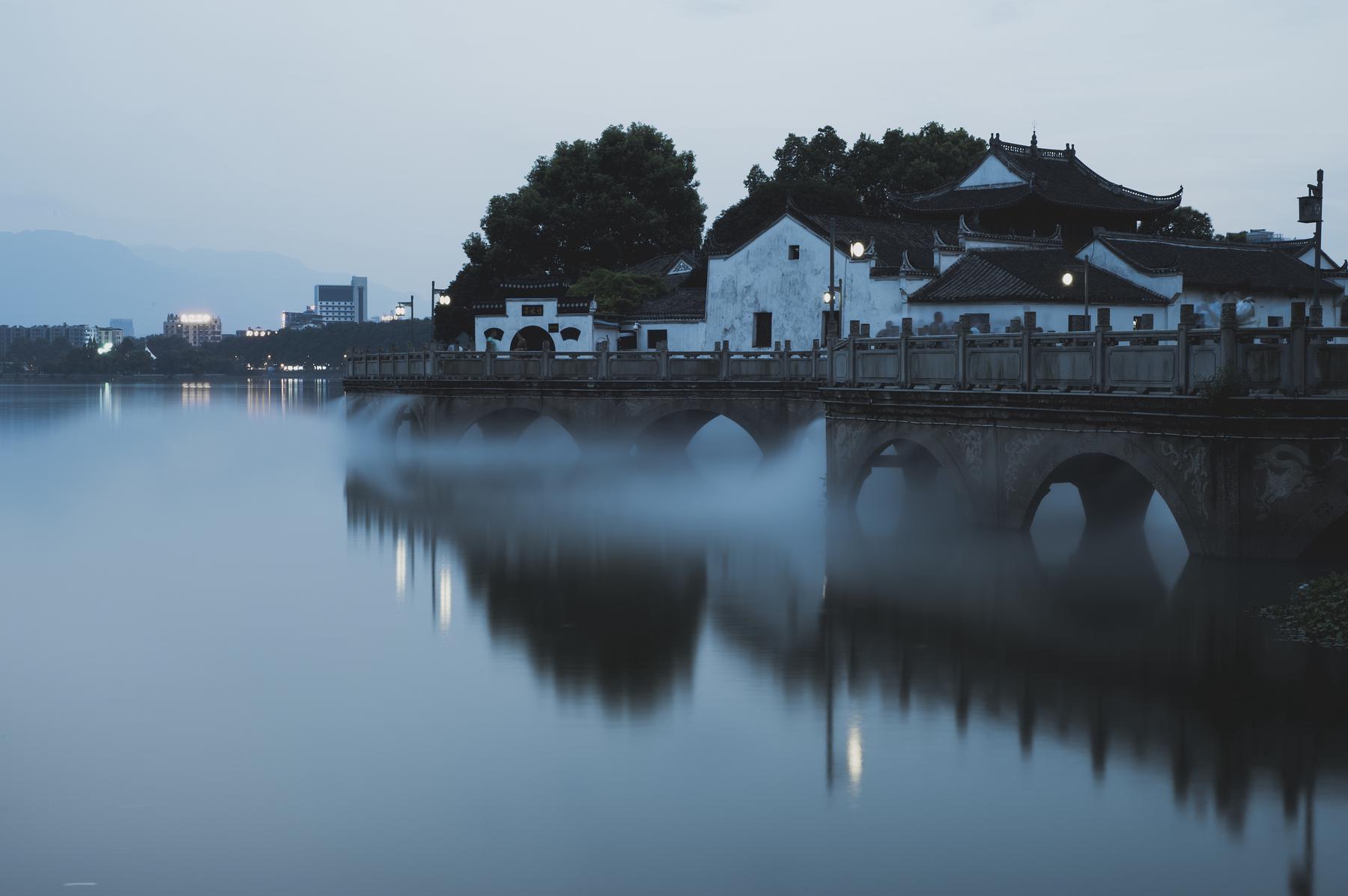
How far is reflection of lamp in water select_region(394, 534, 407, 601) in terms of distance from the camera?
1312 inches

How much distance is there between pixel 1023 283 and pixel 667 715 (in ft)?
119

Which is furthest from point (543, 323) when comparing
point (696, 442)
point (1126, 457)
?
point (1126, 457)

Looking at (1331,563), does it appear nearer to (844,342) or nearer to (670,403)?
(844,342)

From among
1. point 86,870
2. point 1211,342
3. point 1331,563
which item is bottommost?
point 86,870

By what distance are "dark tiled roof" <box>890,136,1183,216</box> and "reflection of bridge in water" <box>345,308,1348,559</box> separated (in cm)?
1809

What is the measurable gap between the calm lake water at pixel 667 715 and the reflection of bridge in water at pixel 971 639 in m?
0.09

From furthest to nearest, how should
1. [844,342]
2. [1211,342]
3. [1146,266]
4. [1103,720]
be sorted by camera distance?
[1146,266]
[844,342]
[1211,342]
[1103,720]

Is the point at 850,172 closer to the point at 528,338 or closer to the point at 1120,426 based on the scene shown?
the point at 528,338

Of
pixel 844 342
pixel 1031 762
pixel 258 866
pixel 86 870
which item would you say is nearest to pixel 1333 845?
pixel 1031 762

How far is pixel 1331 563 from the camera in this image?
26812 mm

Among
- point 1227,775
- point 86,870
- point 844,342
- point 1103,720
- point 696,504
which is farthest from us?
point 696,504

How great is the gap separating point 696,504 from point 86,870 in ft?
113

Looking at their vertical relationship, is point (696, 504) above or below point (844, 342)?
below

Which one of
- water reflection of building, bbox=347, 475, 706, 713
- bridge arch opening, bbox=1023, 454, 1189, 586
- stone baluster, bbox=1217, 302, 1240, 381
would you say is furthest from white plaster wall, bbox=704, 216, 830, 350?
stone baluster, bbox=1217, 302, 1240, 381
